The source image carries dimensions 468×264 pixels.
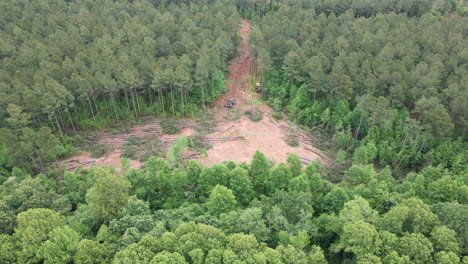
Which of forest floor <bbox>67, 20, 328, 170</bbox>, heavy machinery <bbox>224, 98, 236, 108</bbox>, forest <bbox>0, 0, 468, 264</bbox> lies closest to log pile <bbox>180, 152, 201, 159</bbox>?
forest floor <bbox>67, 20, 328, 170</bbox>

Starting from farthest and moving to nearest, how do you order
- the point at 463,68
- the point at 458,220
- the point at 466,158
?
the point at 463,68, the point at 466,158, the point at 458,220

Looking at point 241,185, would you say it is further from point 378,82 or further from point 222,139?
point 378,82

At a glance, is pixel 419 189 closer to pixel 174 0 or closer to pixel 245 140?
pixel 245 140

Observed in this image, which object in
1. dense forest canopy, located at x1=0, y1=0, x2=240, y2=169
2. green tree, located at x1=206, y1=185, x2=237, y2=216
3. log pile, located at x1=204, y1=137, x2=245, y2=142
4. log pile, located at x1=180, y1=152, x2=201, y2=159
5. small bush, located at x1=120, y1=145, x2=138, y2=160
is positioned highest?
dense forest canopy, located at x1=0, y1=0, x2=240, y2=169

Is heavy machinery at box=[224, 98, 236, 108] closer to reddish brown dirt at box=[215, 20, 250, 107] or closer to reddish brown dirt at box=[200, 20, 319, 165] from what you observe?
reddish brown dirt at box=[200, 20, 319, 165]

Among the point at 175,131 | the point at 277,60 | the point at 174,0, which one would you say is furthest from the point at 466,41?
the point at 174,0

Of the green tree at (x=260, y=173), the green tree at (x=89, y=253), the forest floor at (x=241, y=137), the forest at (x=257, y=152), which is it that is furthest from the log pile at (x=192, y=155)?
the green tree at (x=89, y=253)
